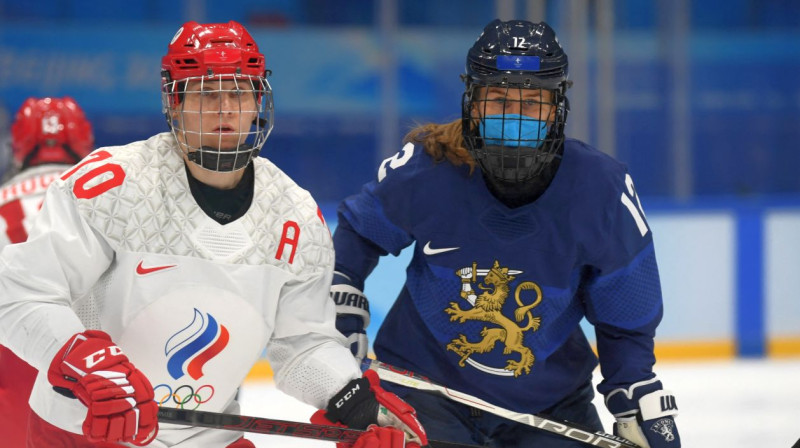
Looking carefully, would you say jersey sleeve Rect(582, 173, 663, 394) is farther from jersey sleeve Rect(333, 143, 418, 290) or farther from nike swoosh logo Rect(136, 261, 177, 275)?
nike swoosh logo Rect(136, 261, 177, 275)

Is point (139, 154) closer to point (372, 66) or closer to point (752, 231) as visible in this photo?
point (752, 231)

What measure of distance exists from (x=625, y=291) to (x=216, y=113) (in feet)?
2.77

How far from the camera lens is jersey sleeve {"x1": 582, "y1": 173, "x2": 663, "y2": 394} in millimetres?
1991

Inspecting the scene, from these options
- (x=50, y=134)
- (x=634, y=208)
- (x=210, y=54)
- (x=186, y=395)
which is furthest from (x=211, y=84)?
(x=50, y=134)

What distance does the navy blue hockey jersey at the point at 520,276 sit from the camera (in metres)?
2.00

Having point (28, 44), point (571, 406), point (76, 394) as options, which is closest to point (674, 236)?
point (571, 406)

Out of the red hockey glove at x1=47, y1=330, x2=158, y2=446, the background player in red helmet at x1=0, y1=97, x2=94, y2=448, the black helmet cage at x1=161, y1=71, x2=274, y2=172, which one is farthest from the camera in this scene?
the background player in red helmet at x1=0, y1=97, x2=94, y2=448

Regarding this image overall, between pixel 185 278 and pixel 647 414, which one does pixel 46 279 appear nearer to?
pixel 185 278

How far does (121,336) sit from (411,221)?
0.63 m

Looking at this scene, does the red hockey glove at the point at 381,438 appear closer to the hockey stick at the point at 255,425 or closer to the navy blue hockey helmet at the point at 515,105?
the hockey stick at the point at 255,425

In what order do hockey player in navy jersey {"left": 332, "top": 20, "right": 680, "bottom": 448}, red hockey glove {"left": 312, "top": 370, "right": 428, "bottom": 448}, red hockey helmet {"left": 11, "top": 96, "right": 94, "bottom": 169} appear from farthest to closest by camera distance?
red hockey helmet {"left": 11, "top": 96, "right": 94, "bottom": 169} < hockey player in navy jersey {"left": 332, "top": 20, "right": 680, "bottom": 448} < red hockey glove {"left": 312, "top": 370, "right": 428, "bottom": 448}

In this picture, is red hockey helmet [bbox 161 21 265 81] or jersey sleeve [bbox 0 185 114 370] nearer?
jersey sleeve [bbox 0 185 114 370]

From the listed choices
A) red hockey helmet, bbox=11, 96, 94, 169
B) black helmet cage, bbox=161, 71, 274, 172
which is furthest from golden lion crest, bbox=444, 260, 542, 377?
red hockey helmet, bbox=11, 96, 94, 169

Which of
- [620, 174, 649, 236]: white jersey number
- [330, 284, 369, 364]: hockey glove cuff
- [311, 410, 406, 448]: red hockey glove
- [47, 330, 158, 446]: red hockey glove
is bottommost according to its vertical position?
[311, 410, 406, 448]: red hockey glove
